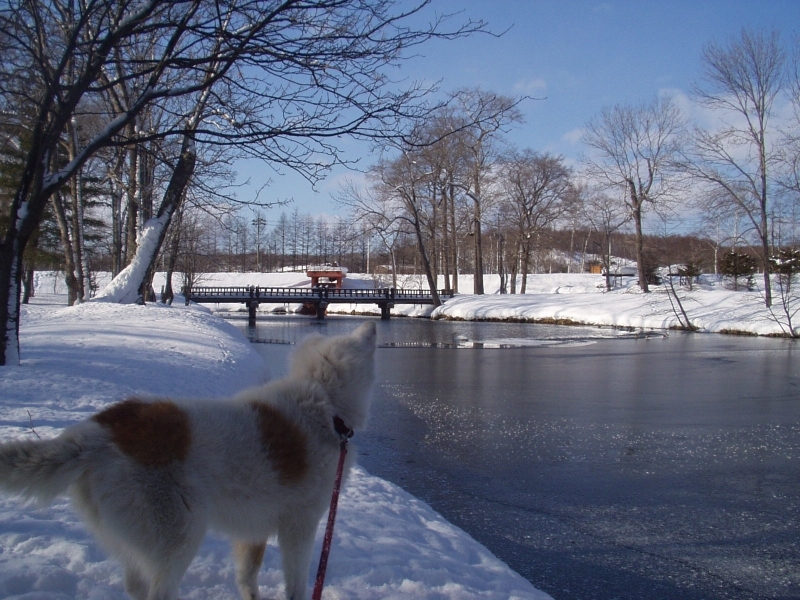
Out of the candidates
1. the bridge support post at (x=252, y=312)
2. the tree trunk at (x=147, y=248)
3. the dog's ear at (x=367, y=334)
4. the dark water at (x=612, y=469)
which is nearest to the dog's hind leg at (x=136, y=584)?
the dog's ear at (x=367, y=334)

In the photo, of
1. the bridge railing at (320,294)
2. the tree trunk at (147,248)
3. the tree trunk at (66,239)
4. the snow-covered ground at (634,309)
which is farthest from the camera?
the bridge railing at (320,294)

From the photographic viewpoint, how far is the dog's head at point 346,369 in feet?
11.4

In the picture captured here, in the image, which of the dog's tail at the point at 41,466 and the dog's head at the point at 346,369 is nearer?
the dog's tail at the point at 41,466

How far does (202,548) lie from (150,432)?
1693mm

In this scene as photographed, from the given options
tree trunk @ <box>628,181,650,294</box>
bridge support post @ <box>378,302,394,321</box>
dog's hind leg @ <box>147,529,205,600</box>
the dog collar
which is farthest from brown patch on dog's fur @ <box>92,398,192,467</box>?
tree trunk @ <box>628,181,650,294</box>

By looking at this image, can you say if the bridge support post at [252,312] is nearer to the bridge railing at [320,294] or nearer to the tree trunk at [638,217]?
the bridge railing at [320,294]

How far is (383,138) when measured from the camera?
23.6ft

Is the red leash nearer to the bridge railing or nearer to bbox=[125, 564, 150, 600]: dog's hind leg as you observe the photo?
bbox=[125, 564, 150, 600]: dog's hind leg

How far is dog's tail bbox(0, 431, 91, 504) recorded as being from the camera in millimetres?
2471

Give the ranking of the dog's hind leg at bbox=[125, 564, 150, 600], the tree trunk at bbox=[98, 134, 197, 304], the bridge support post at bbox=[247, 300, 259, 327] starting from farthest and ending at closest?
1. the bridge support post at bbox=[247, 300, 259, 327]
2. the tree trunk at bbox=[98, 134, 197, 304]
3. the dog's hind leg at bbox=[125, 564, 150, 600]

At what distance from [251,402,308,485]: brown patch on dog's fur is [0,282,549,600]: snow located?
98 centimetres

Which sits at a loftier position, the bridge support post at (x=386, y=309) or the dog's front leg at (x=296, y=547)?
the dog's front leg at (x=296, y=547)

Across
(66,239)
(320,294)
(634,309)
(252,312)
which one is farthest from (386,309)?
(66,239)

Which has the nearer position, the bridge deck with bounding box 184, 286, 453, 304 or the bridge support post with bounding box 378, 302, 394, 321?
the bridge deck with bounding box 184, 286, 453, 304
